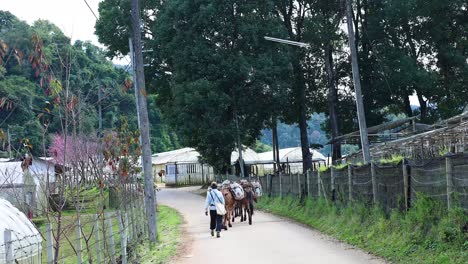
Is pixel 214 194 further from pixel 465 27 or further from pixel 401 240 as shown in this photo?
pixel 465 27

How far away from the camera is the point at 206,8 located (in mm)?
41625

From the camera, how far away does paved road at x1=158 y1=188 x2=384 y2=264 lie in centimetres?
1451

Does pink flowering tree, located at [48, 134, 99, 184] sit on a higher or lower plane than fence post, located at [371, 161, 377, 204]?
higher

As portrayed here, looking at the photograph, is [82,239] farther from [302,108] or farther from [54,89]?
[302,108]

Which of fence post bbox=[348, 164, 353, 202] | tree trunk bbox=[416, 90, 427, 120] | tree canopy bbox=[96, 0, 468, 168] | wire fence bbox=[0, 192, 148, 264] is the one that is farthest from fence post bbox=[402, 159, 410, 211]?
tree trunk bbox=[416, 90, 427, 120]

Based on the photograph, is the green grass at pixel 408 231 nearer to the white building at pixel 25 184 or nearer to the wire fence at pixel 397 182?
the wire fence at pixel 397 182

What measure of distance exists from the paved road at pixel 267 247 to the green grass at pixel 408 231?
491mm

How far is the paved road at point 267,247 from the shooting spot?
14.5 m

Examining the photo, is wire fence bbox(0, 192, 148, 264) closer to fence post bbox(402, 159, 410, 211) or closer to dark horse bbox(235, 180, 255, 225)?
dark horse bbox(235, 180, 255, 225)

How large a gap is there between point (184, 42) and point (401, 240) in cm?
3039

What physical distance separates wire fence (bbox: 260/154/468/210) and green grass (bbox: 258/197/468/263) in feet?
0.95

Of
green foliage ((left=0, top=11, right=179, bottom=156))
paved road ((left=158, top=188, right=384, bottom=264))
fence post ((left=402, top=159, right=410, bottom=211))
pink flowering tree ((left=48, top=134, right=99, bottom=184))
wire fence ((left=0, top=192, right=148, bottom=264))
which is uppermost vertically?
green foliage ((left=0, top=11, right=179, bottom=156))

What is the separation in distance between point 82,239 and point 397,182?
10.3 m

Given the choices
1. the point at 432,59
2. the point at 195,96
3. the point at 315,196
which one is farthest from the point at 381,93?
the point at 315,196
